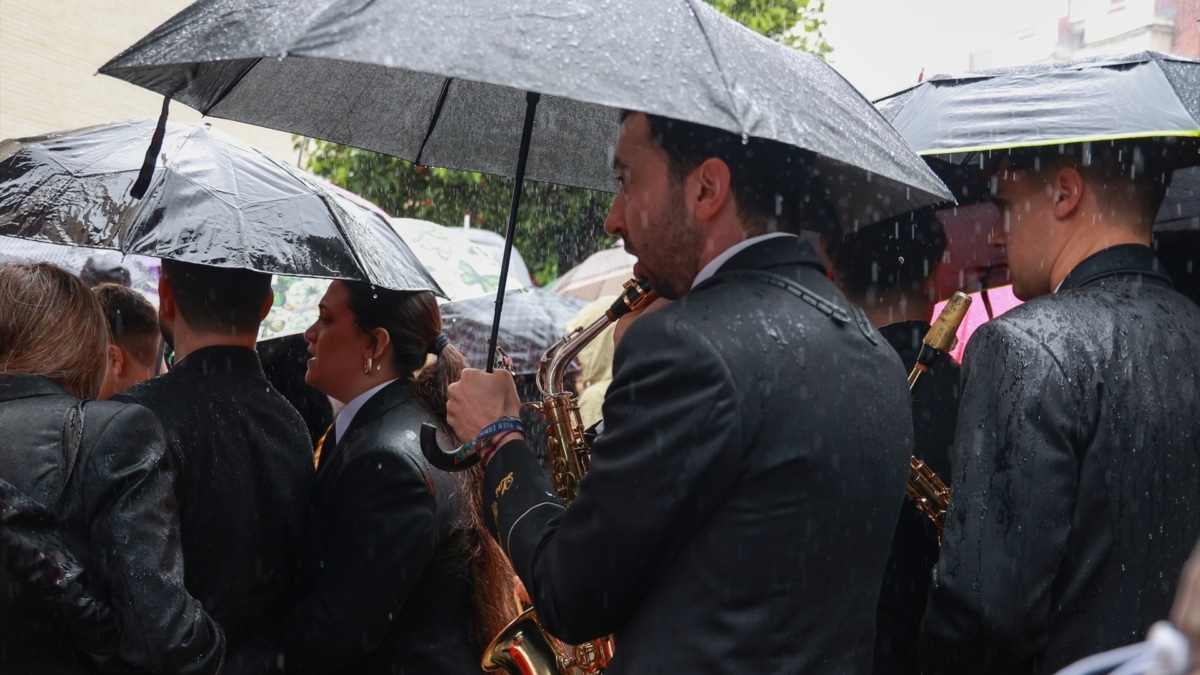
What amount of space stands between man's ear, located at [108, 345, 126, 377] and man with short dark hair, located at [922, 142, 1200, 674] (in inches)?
122

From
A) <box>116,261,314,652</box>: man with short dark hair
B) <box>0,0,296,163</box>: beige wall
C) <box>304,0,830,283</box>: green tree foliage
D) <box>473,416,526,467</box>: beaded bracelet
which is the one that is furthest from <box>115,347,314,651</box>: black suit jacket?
Result: <box>0,0,296,163</box>: beige wall

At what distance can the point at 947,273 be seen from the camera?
5.06 m

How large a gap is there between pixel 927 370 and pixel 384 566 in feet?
5.43

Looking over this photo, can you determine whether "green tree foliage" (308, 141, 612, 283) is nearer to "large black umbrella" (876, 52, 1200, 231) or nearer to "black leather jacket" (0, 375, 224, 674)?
"large black umbrella" (876, 52, 1200, 231)

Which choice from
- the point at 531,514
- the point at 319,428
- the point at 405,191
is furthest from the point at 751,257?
the point at 405,191

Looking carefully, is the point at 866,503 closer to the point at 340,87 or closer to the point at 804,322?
the point at 804,322

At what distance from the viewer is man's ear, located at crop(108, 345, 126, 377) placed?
458 centimetres

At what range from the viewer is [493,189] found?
15.8 m

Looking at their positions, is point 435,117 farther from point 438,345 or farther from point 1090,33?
point 1090,33

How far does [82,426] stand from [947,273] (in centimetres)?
343

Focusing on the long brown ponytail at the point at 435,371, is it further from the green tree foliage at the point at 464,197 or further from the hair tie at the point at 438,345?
the green tree foliage at the point at 464,197

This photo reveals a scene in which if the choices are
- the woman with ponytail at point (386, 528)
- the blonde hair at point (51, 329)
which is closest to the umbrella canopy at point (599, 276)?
the woman with ponytail at point (386, 528)

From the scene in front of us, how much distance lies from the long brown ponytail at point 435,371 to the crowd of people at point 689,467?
10 mm

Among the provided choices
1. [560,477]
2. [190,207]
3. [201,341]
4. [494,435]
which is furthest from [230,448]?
[494,435]
